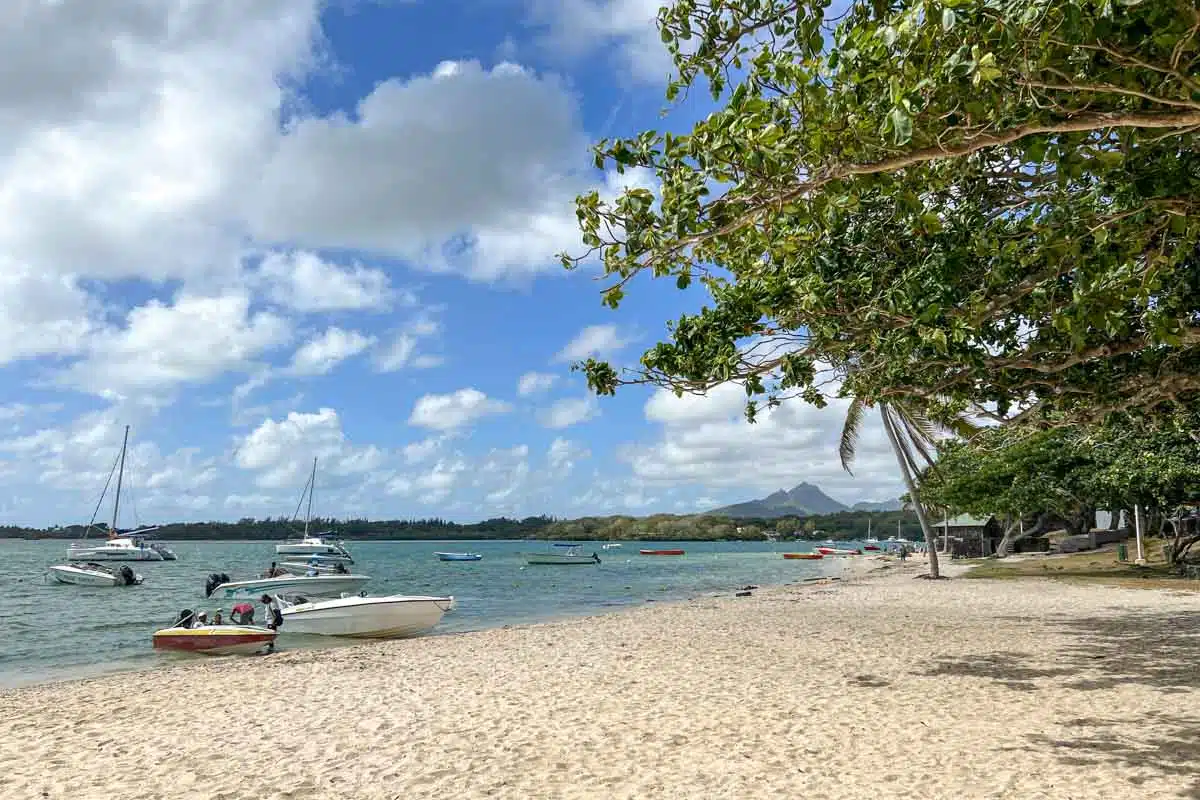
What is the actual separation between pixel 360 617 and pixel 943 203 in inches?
588

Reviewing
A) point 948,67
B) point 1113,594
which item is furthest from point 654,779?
point 1113,594

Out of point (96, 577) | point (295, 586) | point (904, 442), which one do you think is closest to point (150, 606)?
point (295, 586)

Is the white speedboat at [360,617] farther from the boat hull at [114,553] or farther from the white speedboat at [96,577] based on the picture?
the boat hull at [114,553]

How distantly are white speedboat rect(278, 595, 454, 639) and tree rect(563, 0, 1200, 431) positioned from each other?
1135cm

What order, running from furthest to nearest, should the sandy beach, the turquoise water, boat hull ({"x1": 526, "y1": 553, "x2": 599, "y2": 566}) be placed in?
boat hull ({"x1": 526, "y1": 553, "x2": 599, "y2": 566})
the turquoise water
the sandy beach

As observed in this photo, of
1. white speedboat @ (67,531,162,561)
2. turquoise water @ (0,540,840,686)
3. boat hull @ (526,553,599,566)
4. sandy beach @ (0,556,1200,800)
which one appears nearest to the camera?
sandy beach @ (0,556,1200,800)

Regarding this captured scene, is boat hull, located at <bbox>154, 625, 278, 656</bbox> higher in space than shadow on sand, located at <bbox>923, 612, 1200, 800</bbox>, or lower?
lower

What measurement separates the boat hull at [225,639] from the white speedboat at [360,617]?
99.2 inches

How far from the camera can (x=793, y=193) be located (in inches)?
194

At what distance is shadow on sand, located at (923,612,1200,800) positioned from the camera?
5.94 m

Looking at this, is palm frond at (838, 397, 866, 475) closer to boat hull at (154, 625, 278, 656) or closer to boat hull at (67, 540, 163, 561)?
boat hull at (154, 625, 278, 656)

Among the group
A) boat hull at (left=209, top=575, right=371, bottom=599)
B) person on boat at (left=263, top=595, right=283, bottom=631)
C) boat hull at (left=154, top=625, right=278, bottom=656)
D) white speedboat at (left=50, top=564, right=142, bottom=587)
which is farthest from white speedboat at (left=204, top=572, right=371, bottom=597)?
boat hull at (left=154, top=625, right=278, bottom=656)

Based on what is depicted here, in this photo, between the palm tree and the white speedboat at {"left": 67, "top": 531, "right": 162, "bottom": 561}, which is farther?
the white speedboat at {"left": 67, "top": 531, "right": 162, "bottom": 561}

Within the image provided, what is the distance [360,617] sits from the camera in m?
18.0
